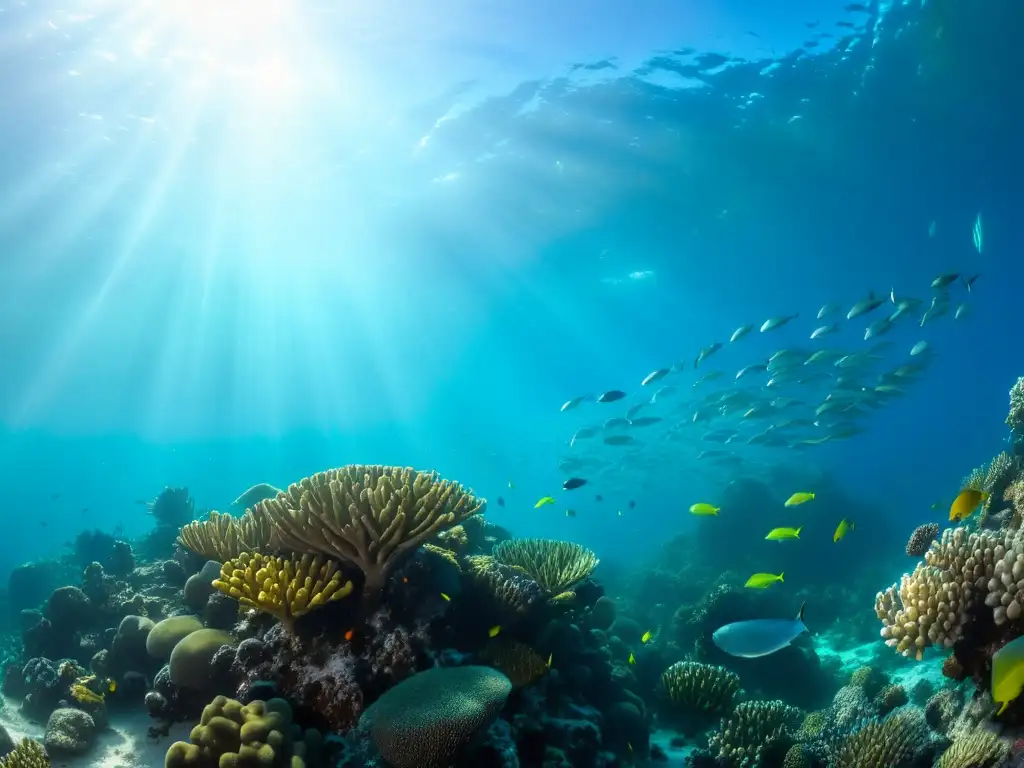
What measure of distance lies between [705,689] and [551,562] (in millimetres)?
2941

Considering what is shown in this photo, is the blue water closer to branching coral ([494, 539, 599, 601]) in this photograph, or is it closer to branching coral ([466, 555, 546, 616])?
branching coral ([494, 539, 599, 601])

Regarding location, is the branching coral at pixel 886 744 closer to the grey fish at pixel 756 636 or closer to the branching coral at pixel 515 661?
the grey fish at pixel 756 636

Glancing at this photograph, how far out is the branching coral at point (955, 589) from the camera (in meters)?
4.28

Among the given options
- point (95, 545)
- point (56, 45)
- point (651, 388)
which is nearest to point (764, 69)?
point (56, 45)

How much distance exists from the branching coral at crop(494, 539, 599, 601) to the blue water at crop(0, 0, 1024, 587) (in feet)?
57.2

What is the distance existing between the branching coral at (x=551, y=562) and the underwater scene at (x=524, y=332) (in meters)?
0.08

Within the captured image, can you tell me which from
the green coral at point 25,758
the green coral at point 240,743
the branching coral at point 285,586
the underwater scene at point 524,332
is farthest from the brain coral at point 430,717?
the green coral at point 25,758

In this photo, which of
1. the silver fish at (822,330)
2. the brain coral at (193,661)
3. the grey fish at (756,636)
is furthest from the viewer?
the silver fish at (822,330)

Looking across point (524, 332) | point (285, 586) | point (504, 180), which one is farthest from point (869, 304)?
point (524, 332)

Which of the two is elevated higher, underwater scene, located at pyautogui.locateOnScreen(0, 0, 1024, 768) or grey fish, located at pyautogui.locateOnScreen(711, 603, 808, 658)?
underwater scene, located at pyautogui.locateOnScreen(0, 0, 1024, 768)

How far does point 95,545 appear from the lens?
57.1 ft

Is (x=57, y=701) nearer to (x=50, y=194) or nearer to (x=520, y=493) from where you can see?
(x=50, y=194)

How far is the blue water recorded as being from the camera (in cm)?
1900

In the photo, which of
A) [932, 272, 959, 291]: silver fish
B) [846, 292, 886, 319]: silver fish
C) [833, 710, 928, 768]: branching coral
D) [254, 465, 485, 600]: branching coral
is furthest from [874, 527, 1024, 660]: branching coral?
[932, 272, 959, 291]: silver fish
